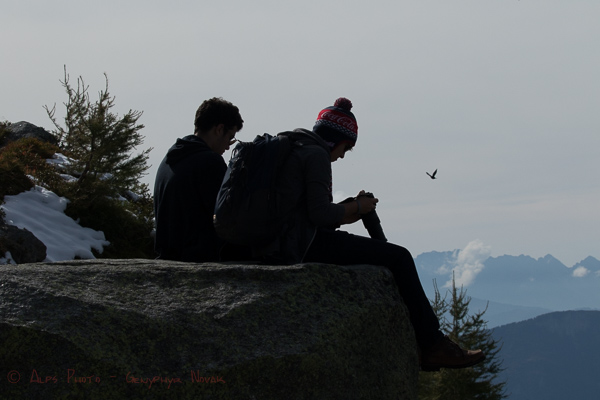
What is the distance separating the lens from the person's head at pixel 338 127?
235 inches

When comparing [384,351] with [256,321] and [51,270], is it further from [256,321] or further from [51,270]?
[51,270]

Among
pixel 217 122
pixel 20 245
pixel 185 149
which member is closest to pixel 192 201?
pixel 185 149

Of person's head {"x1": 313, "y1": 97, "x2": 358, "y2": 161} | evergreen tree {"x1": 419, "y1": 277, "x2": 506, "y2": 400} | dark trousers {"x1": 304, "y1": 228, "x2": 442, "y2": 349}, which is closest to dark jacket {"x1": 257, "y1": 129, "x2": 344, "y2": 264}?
person's head {"x1": 313, "y1": 97, "x2": 358, "y2": 161}

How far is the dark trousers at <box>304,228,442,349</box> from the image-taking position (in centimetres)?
622

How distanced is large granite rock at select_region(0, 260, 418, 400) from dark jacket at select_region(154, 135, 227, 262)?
1.76 ft

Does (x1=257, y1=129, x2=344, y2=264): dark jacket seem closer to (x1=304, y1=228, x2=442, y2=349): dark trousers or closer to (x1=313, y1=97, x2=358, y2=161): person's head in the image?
(x1=313, y1=97, x2=358, y2=161): person's head

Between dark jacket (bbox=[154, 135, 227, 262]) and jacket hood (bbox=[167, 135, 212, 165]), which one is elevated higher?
jacket hood (bbox=[167, 135, 212, 165])

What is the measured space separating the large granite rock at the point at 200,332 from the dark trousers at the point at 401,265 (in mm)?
175

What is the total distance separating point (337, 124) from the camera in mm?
5973

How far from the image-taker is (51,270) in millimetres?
5438

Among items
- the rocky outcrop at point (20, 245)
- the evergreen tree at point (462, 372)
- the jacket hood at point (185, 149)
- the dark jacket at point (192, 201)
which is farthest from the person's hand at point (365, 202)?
the evergreen tree at point (462, 372)

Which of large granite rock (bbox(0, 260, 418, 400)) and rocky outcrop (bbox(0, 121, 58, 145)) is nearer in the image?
large granite rock (bbox(0, 260, 418, 400))

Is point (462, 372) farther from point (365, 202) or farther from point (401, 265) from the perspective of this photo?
point (365, 202)

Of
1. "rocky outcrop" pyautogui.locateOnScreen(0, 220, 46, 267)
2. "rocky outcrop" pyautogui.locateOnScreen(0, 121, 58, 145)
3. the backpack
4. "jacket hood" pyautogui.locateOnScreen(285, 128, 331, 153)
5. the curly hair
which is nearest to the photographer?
the backpack
